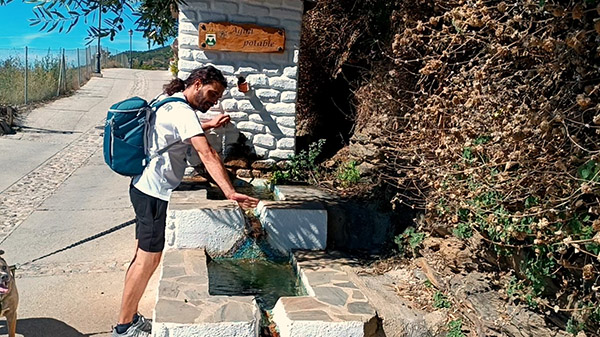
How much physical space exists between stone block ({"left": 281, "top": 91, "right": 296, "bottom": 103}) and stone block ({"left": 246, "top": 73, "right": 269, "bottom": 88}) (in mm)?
242

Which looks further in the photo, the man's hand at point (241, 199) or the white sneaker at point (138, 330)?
the white sneaker at point (138, 330)

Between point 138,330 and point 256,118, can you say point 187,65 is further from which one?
point 138,330

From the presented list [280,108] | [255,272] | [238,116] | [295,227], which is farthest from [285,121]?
[255,272]

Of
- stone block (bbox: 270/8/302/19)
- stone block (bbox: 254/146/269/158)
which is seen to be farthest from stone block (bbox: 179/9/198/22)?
stone block (bbox: 254/146/269/158)

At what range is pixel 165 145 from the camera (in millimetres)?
3775

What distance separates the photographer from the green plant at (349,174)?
637cm

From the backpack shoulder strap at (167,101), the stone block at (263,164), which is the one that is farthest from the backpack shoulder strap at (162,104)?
the stone block at (263,164)

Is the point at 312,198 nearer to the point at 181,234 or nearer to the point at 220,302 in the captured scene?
the point at 181,234

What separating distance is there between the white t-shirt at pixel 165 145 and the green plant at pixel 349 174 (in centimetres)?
288

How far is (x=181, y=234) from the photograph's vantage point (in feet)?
15.8

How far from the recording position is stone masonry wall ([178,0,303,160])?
6.43 m

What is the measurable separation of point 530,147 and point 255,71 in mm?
4117

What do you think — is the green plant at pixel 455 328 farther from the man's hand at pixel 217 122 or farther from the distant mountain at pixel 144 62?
the distant mountain at pixel 144 62

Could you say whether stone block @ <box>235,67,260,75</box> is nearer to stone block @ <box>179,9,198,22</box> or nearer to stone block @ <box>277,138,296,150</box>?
stone block @ <box>179,9,198,22</box>
